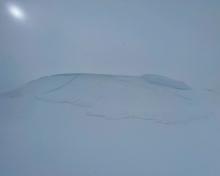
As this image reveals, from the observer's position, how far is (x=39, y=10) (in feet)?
3.63

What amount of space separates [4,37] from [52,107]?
32 cm

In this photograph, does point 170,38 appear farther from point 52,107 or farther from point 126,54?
point 52,107

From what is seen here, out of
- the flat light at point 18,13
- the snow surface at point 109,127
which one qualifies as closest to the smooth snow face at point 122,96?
the snow surface at point 109,127

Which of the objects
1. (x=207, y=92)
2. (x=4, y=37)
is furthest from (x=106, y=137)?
(x=4, y=37)

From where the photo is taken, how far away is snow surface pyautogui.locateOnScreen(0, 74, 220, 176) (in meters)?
1.07

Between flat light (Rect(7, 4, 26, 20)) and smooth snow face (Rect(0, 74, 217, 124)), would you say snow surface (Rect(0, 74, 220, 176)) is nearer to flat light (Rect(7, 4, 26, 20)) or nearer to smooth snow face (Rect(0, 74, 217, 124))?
smooth snow face (Rect(0, 74, 217, 124))

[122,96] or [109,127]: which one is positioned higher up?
[122,96]

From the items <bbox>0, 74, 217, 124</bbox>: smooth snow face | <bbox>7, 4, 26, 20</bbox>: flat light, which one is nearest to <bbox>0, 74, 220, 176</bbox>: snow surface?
<bbox>0, 74, 217, 124</bbox>: smooth snow face

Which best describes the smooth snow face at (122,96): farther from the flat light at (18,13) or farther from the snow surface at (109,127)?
the flat light at (18,13)

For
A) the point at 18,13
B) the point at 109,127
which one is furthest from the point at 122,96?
the point at 18,13

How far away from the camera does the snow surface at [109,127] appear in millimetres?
1065

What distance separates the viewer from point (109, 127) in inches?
42.8

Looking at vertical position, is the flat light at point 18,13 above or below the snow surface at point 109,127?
above

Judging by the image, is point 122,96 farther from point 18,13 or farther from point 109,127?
point 18,13
